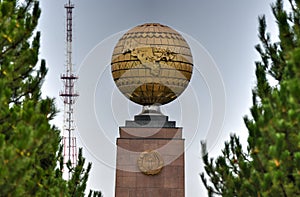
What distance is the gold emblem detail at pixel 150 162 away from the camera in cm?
2781

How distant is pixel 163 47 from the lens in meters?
27.9

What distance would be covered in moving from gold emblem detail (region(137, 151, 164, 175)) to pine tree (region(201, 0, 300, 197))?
9658 mm

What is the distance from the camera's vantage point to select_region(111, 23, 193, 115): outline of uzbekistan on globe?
28.0 metres

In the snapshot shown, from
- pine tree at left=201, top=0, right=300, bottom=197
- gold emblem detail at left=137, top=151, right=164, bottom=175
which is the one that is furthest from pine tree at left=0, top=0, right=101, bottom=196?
gold emblem detail at left=137, top=151, right=164, bottom=175

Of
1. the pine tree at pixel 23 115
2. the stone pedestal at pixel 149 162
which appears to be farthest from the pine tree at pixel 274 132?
the stone pedestal at pixel 149 162

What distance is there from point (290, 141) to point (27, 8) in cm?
579

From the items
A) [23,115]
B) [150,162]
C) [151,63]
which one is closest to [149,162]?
[150,162]

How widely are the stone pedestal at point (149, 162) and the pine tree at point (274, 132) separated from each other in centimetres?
963

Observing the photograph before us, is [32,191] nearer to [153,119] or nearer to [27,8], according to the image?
[27,8]

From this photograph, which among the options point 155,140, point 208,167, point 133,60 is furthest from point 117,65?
point 208,167

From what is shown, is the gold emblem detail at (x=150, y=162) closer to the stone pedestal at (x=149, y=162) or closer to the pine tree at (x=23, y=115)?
the stone pedestal at (x=149, y=162)

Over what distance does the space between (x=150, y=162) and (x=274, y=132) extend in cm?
1468

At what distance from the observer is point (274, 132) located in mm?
13391

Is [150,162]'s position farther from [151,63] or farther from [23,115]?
[23,115]
